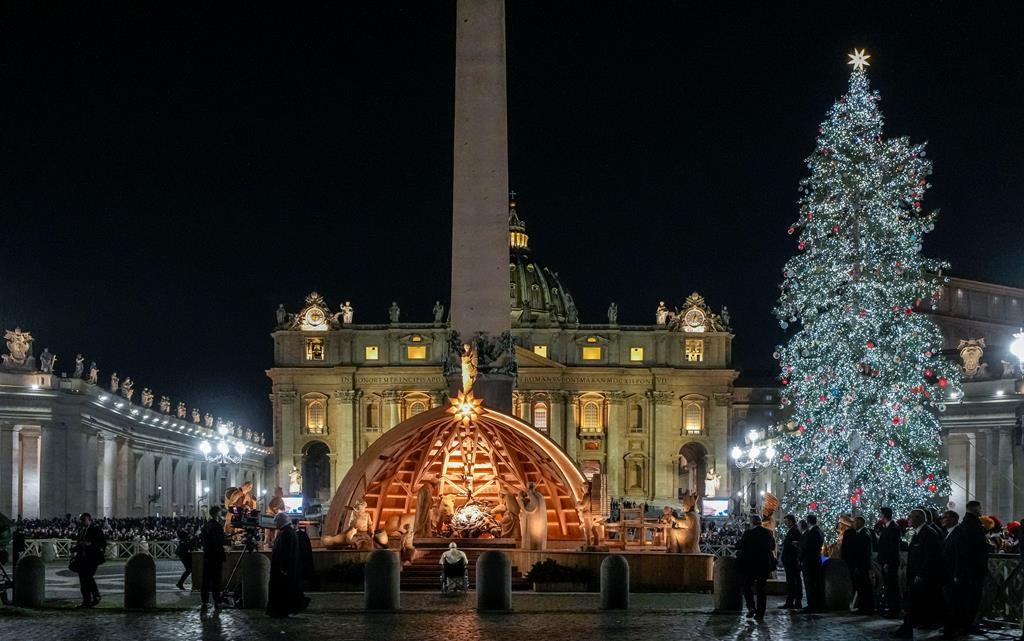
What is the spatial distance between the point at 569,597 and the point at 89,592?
26.6 ft

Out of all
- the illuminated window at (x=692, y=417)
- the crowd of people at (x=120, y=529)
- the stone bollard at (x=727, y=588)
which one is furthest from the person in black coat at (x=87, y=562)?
the illuminated window at (x=692, y=417)

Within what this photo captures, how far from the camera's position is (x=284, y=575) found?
21172 mm

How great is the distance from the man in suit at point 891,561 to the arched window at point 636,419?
10150 cm

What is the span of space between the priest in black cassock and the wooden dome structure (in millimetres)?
7948

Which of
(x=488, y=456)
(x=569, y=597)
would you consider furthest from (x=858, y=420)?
(x=569, y=597)

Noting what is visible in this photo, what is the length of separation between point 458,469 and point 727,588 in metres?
11.0

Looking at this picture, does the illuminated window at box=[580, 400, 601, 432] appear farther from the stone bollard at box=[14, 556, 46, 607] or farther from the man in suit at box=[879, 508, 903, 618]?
the man in suit at box=[879, 508, 903, 618]

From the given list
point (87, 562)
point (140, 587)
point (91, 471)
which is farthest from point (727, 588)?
point (91, 471)

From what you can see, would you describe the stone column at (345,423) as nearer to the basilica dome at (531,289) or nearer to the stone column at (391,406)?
the stone column at (391,406)

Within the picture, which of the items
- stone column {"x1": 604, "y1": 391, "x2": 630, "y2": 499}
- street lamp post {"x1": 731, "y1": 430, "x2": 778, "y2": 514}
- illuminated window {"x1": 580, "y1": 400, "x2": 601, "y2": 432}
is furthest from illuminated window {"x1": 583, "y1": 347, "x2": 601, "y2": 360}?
street lamp post {"x1": 731, "y1": 430, "x2": 778, "y2": 514}

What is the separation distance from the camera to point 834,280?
3694 centimetres

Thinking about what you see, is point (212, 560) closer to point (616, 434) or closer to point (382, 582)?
point (382, 582)

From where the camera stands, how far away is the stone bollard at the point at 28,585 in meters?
23.9

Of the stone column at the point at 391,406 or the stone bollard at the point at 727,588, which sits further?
the stone column at the point at 391,406
